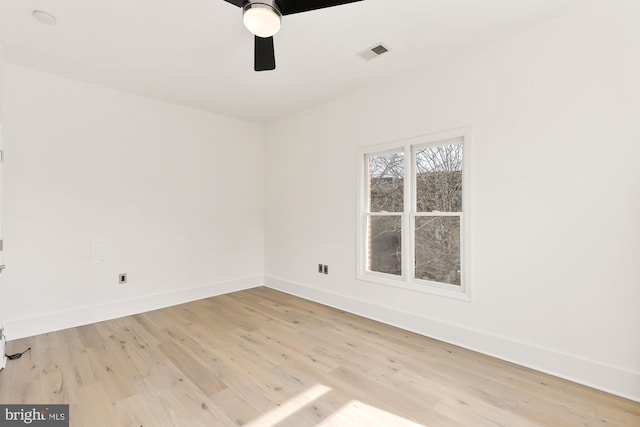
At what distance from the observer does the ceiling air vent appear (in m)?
2.71

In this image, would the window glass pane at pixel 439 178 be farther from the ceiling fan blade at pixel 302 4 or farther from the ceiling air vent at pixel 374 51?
the ceiling fan blade at pixel 302 4

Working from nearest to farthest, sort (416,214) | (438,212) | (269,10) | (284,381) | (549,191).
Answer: (269,10) < (284,381) < (549,191) < (438,212) < (416,214)

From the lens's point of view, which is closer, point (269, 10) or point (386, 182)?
point (269, 10)

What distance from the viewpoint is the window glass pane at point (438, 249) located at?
2.93 meters

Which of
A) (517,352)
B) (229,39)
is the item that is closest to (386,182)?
(517,352)

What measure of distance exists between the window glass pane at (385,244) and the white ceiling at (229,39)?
5.21ft

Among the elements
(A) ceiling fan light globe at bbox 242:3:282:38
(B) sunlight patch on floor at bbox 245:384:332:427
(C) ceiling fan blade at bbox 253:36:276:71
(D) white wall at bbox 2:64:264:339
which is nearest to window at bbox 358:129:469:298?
(B) sunlight patch on floor at bbox 245:384:332:427

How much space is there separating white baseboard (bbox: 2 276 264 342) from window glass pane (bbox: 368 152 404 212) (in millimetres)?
2541

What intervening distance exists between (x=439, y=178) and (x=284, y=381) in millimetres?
2297

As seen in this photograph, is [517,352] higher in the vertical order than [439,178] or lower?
lower

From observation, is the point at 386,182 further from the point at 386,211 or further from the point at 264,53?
the point at 264,53

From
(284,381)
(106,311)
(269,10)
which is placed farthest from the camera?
(106,311)

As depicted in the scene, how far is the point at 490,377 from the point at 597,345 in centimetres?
76

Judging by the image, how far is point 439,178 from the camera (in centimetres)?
307
